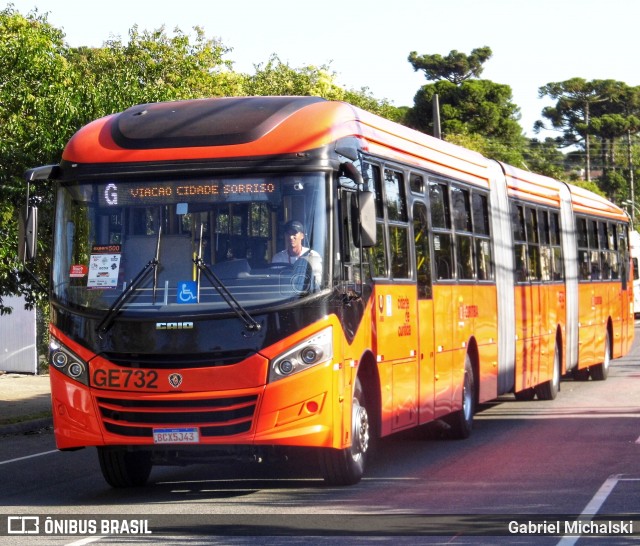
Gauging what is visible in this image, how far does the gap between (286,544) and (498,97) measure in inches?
3008

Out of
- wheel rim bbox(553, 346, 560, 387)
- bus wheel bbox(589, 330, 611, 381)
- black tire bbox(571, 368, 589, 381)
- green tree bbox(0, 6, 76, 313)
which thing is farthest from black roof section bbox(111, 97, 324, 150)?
black tire bbox(571, 368, 589, 381)

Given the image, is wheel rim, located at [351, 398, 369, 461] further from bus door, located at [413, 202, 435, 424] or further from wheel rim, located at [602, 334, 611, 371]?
wheel rim, located at [602, 334, 611, 371]

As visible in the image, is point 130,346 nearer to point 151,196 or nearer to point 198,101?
point 151,196

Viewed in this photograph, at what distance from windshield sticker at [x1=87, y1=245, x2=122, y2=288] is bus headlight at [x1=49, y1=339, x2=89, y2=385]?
1.85ft

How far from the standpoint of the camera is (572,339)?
22.7 meters

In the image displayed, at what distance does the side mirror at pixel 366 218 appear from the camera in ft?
36.3

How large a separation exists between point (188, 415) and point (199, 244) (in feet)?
4.43

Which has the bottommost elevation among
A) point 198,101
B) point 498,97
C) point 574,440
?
point 574,440

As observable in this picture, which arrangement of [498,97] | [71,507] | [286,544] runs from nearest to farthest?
[286,544], [71,507], [498,97]

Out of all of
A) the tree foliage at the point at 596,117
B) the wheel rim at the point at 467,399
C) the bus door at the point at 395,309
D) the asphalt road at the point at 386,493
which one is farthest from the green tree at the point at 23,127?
the tree foliage at the point at 596,117

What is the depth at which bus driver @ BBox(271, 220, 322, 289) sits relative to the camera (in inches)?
427

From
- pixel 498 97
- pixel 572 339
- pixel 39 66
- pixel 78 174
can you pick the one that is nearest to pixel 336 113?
pixel 78 174

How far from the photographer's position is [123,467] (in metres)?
11.9

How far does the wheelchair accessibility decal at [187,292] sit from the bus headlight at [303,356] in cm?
81
